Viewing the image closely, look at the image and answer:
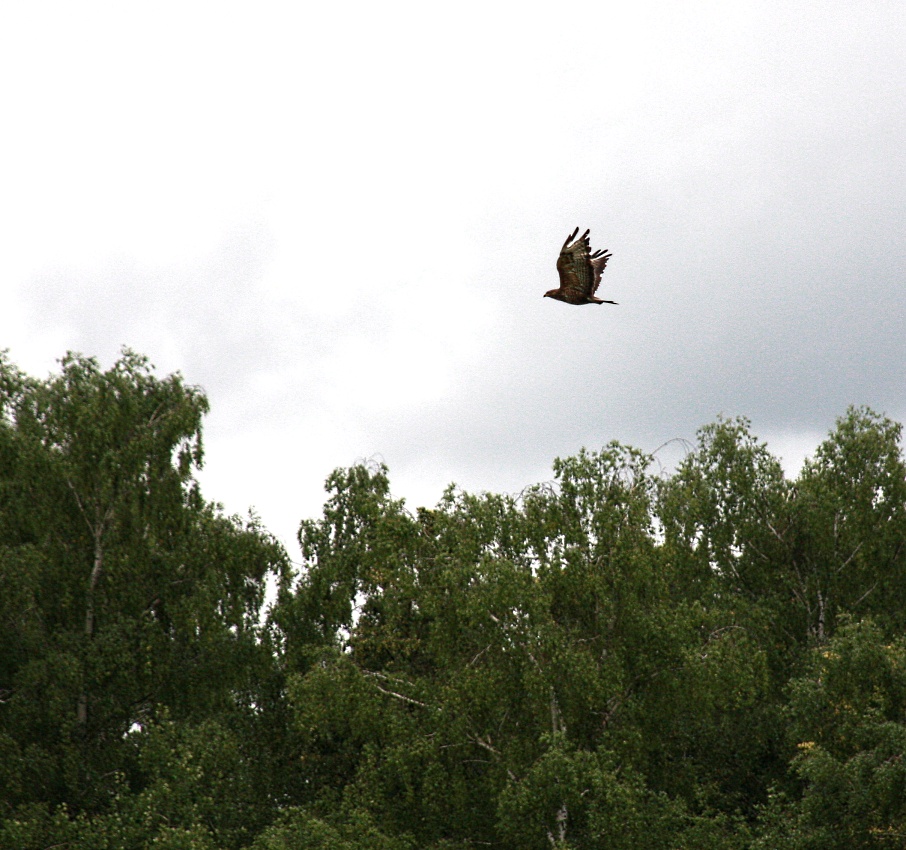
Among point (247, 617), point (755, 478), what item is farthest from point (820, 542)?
point (247, 617)

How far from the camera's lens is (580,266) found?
1781cm

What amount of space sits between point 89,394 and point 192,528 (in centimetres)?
398

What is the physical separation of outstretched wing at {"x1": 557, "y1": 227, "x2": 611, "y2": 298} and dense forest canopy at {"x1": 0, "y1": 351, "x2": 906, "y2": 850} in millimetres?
9855

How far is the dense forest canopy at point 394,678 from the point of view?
27000 millimetres

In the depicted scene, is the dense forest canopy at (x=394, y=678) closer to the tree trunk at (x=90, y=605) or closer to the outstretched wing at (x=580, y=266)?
the tree trunk at (x=90, y=605)

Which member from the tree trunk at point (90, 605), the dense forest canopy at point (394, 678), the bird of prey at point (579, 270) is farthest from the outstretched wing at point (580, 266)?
the tree trunk at point (90, 605)

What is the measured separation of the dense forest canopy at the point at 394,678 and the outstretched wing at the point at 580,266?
32.3 feet

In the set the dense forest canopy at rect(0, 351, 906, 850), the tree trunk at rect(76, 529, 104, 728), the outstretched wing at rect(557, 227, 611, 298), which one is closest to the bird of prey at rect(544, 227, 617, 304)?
the outstretched wing at rect(557, 227, 611, 298)

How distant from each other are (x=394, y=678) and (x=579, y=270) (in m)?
14.0

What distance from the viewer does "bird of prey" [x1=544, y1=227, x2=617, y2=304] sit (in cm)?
1780

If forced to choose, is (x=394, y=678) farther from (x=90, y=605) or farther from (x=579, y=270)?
(x=579, y=270)

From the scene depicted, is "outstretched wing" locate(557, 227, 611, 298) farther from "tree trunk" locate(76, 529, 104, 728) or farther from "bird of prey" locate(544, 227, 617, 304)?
"tree trunk" locate(76, 529, 104, 728)

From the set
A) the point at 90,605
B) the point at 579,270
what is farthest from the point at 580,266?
the point at 90,605

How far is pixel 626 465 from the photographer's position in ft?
95.0
